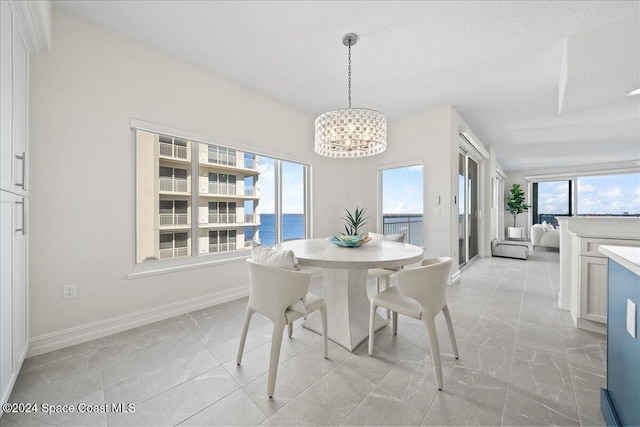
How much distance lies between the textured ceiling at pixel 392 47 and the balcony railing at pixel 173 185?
1261 millimetres

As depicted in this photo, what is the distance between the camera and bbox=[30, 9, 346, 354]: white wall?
1.86 metres

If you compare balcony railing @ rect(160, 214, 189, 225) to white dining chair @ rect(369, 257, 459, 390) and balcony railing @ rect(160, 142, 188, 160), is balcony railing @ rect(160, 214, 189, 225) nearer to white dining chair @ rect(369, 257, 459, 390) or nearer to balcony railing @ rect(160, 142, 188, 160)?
balcony railing @ rect(160, 142, 188, 160)

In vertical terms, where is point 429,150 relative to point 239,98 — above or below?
below

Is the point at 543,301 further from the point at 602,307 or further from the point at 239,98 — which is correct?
the point at 239,98

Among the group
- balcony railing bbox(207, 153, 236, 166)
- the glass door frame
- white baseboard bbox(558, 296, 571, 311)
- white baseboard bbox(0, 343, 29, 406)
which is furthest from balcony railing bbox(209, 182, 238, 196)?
white baseboard bbox(558, 296, 571, 311)

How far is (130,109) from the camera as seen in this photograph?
2.24m

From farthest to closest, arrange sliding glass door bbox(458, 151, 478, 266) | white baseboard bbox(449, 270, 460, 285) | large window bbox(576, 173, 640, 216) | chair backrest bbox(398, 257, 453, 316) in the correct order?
large window bbox(576, 173, 640, 216) < sliding glass door bbox(458, 151, 478, 266) < white baseboard bbox(449, 270, 460, 285) < chair backrest bbox(398, 257, 453, 316)

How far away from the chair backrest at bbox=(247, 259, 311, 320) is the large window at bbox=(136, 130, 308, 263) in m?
1.59

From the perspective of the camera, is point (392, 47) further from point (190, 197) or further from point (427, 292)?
point (190, 197)

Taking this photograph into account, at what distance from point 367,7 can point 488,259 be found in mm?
5416

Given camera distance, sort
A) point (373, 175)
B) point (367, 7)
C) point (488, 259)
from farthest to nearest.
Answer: point (488, 259) → point (373, 175) → point (367, 7)

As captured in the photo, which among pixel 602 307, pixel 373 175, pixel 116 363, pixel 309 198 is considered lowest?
pixel 116 363

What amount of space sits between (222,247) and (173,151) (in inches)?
48.0

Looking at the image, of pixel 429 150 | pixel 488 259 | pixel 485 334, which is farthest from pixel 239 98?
pixel 488 259
